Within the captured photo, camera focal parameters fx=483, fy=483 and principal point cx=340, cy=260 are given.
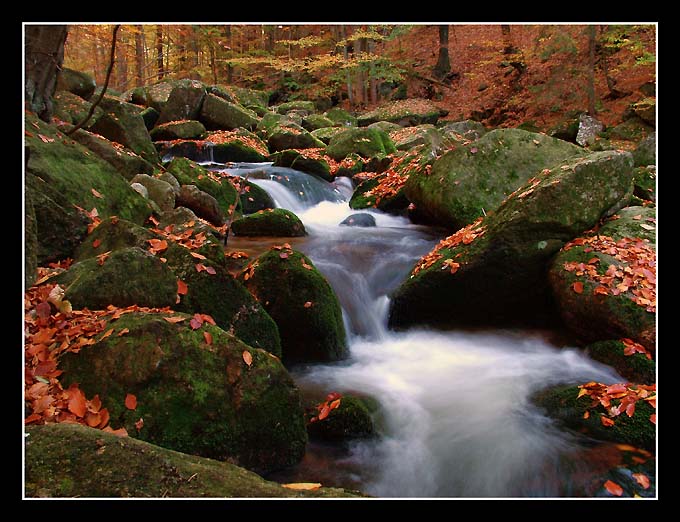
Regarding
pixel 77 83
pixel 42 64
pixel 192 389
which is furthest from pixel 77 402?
pixel 77 83

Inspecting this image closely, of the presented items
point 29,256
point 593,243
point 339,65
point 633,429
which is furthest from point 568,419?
point 339,65

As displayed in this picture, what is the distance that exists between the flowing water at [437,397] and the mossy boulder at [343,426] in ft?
0.30

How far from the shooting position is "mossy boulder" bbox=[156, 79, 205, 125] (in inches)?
633

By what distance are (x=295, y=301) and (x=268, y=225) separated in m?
3.72

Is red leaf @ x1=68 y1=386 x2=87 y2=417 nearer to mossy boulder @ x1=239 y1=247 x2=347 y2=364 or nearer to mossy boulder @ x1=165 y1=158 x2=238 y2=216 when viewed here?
mossy boulder @ x1=239 y1=247 x2=347 y2=364

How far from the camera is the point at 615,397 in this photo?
3.98 metres

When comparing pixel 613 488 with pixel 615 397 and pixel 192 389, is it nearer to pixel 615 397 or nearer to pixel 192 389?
pixel 615 397

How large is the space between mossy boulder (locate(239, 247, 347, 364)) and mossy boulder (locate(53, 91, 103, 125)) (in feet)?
23.3

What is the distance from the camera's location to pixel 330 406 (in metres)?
3.96

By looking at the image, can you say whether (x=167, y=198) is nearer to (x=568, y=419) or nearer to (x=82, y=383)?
(x=82, y=383)

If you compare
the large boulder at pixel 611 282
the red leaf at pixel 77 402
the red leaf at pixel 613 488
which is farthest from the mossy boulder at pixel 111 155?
the red leaf at pixel 613 488

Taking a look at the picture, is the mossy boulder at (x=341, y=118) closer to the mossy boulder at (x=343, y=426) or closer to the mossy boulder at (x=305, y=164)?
the mossy boulder at (x=305, y=164)

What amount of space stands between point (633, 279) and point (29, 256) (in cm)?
548

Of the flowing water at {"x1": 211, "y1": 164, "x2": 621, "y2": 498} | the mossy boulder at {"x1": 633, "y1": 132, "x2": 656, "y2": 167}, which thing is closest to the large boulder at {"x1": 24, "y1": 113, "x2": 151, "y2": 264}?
the flowing water at {"x1": 211, "y1": 164, "x2": 621, "y2": 498}
